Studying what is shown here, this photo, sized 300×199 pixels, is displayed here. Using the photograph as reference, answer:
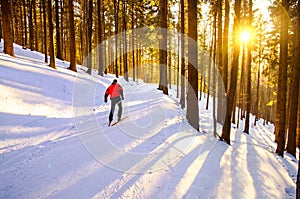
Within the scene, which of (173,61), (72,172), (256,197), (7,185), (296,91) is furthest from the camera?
(173,61)

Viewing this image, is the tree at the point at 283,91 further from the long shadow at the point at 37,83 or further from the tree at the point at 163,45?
the long shadow at the point at 37,83

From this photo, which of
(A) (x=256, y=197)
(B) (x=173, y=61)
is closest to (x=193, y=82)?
(A) (x=256, y=197)

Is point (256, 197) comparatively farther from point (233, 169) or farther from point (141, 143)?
point (141, 143)

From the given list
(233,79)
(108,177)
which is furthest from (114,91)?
(233,79)

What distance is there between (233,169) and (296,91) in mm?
7300

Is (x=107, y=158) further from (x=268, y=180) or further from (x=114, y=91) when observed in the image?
(x=268, y=180)

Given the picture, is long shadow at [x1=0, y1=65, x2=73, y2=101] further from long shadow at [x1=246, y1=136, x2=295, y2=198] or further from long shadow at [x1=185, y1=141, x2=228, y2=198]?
long shadow at [x1=246, y1=136, x2=295, y2=198]

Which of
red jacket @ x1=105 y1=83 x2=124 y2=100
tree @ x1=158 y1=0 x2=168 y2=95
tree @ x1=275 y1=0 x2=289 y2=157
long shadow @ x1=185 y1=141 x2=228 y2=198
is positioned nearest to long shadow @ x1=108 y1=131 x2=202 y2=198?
long shadow @ x1=185 y1=141 x2=228 y2=198

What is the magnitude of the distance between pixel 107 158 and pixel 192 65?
6.12m

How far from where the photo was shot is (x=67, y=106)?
397 inches

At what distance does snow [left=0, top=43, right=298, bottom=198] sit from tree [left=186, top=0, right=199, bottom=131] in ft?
2.02

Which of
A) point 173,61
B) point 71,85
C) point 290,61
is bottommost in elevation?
point 71,85

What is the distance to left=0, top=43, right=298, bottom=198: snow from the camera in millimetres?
4453

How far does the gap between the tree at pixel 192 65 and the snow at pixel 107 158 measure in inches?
24.3
